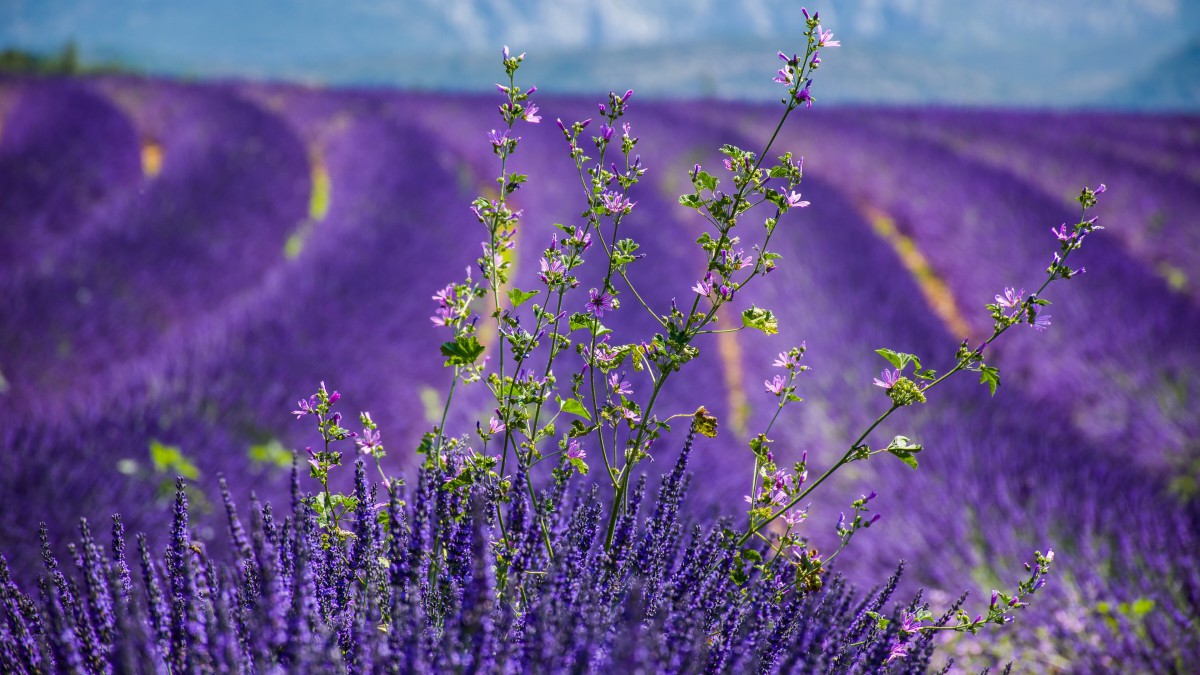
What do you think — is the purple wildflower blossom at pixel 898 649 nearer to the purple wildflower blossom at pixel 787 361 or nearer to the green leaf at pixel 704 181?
the purple wildflower blossom at pixel 787 361

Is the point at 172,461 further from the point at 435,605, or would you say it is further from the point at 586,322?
the point at 586,322

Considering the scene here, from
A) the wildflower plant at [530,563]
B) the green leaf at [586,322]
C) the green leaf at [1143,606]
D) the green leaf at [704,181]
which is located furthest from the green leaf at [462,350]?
A: the green leaf at [1143,606]

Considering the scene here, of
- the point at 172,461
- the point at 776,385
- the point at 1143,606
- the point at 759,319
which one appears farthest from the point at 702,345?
the point at 759,319

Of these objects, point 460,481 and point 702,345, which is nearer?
point 460,481

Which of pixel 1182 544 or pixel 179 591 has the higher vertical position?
pixel 1182 544

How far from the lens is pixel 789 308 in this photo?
4.96 meters

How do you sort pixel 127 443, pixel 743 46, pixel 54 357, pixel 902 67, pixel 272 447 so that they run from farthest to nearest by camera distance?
pixel 743 46, pixel 902 67, pixel 54 357, pixel 272 447, pixel 127 443

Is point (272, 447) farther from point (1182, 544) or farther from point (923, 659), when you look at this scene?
point (1182, 544)

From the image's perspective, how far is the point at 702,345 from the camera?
455cm

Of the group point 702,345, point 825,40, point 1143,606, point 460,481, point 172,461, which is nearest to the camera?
point 825,40

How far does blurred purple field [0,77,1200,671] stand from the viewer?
2416 millimetres

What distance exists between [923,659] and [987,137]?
12.4m

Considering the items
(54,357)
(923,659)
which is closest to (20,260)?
(54,357)

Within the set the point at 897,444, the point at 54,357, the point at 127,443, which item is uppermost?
the point at 54,357
